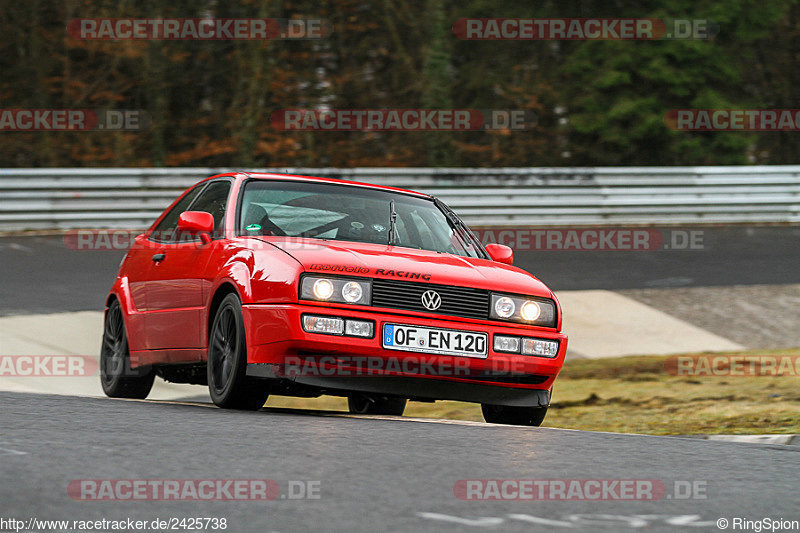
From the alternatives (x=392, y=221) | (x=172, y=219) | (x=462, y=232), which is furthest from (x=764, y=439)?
(x=172, y=219)

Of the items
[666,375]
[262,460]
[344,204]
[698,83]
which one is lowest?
[666,375]

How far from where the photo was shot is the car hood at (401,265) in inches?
279

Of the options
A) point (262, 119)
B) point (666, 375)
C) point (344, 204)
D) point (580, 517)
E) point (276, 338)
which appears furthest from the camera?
point (262, 119)

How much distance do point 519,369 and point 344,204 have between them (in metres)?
1.66

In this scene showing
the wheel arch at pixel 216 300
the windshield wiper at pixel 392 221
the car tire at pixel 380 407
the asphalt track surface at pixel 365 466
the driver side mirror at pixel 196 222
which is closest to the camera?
the asphalt track surface at pixel 365 466

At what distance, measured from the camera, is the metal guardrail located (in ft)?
61.6

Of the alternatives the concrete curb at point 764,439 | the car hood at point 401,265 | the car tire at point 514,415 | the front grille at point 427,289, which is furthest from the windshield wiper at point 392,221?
the concrete curb at point 764,439

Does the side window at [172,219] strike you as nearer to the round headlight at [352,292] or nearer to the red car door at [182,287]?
the red car door at [182,287]

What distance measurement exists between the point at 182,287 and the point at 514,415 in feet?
7.41

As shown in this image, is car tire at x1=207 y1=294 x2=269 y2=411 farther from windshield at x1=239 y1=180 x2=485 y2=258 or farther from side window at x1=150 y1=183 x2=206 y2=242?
side window at x1=150 y1=183 x2=206 y2=242

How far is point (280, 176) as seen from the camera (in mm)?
8289

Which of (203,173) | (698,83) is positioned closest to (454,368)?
(203,173)

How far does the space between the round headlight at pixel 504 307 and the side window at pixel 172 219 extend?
2655mm

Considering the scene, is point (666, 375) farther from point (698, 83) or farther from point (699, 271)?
point (698, 83)
